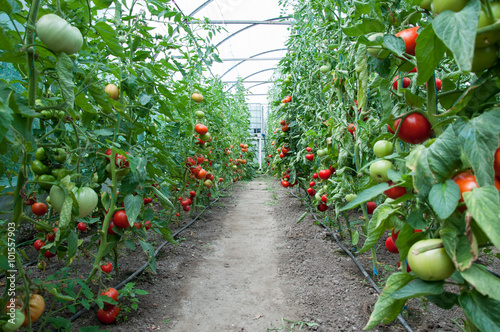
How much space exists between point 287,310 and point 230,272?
28.6 inches

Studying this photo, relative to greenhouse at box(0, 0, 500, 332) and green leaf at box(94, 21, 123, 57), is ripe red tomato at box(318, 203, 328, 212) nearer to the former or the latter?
greenhouse at box(0, 0, 500, 332)

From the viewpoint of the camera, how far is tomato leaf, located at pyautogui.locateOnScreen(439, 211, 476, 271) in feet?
1.65

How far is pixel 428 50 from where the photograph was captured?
0.59 m

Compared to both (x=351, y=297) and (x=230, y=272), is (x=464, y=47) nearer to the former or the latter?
(x=351, y=297)

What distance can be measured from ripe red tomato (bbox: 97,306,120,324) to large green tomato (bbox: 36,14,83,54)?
1.26m

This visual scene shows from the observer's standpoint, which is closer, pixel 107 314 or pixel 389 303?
pixel 389 303

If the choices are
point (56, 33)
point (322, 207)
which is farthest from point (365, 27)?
point (322, 207)

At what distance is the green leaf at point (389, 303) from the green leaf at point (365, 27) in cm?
61

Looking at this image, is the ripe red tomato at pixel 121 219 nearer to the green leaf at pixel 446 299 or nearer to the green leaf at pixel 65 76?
the green leaf at pixel 65 76

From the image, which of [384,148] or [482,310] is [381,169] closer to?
[384,148]

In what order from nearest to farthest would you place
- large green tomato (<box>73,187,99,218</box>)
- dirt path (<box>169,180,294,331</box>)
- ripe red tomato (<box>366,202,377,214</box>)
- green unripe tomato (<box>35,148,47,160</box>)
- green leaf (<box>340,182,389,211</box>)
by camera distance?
green leaf (<box>340,182,389,211</box>) < large green tomato (<box>73,187,99,218</box>) < green unripe tomato (<box>35,148,47,160</box>) < dirt path (<box>169,180,294,331</box>) < ripe red tomato (<box>366,202,377,214</box>)

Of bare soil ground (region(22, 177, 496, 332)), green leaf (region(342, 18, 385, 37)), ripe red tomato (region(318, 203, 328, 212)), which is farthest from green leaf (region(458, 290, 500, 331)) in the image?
ripe red tomato (region(318, 203, 328, 212))

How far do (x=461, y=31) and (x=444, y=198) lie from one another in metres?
0.28

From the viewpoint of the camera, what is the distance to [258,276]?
230 cm
